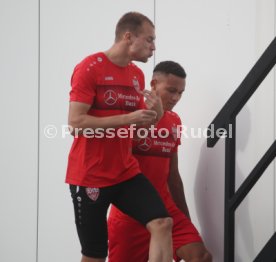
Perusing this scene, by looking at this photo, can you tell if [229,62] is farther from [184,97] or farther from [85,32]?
[85,32]

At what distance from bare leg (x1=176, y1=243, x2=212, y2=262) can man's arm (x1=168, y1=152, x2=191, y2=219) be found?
0.62ft

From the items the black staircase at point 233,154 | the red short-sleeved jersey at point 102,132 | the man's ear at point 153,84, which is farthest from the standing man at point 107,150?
the man's ear at point 153,84

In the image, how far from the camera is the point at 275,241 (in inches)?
51.4

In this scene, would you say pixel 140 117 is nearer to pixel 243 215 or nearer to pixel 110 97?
pixel 110 97

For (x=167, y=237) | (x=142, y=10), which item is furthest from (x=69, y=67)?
(x=167, y=237)

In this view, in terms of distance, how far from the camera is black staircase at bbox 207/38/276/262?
4.35 feet

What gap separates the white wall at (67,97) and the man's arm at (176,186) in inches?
5.6

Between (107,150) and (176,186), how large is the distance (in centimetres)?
59

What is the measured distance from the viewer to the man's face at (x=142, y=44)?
1633 millimetres

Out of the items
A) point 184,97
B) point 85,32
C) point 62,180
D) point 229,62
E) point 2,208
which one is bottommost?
point 2,208

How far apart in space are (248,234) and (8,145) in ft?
5.84

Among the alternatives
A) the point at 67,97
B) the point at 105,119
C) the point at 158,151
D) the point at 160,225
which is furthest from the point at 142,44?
the point at 67,97

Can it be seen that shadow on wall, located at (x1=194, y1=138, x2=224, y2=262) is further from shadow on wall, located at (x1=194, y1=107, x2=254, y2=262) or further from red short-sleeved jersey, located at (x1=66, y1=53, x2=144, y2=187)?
red short-sleeved jersey, located at (x1=66, y1=53, x2=144, y2=187)

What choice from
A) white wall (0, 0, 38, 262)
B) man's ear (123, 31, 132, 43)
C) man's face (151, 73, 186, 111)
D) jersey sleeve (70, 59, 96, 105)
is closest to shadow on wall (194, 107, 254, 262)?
man's face (151, 73, 186, 111)
